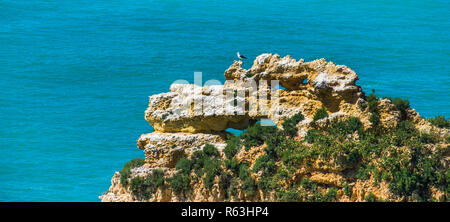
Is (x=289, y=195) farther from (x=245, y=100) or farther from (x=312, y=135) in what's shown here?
(x=245, y=100)

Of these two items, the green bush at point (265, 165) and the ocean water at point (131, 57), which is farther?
the ocean water at point (131, 57)

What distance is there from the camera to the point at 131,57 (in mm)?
106125

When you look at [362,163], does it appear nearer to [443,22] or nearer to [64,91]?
[64,91]

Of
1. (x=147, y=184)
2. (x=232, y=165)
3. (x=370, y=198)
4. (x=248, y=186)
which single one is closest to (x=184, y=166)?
(x=147, y=184)

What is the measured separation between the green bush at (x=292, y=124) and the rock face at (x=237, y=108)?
8.2 inches

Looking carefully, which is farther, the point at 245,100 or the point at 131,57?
the point at 131,57

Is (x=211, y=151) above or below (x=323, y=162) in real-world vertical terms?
above

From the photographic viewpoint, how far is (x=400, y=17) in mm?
120062

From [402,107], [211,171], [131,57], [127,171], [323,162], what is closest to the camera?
[323,162]

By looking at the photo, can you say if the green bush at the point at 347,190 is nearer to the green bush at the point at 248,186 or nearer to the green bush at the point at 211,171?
the green bush at the point at 248,186

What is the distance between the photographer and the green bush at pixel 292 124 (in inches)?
1550

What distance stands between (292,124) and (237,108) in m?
2.61

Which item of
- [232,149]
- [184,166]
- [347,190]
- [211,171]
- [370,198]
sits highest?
[232,149]

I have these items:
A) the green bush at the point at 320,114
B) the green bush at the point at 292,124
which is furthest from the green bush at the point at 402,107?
the green bush at the point at 292,124
